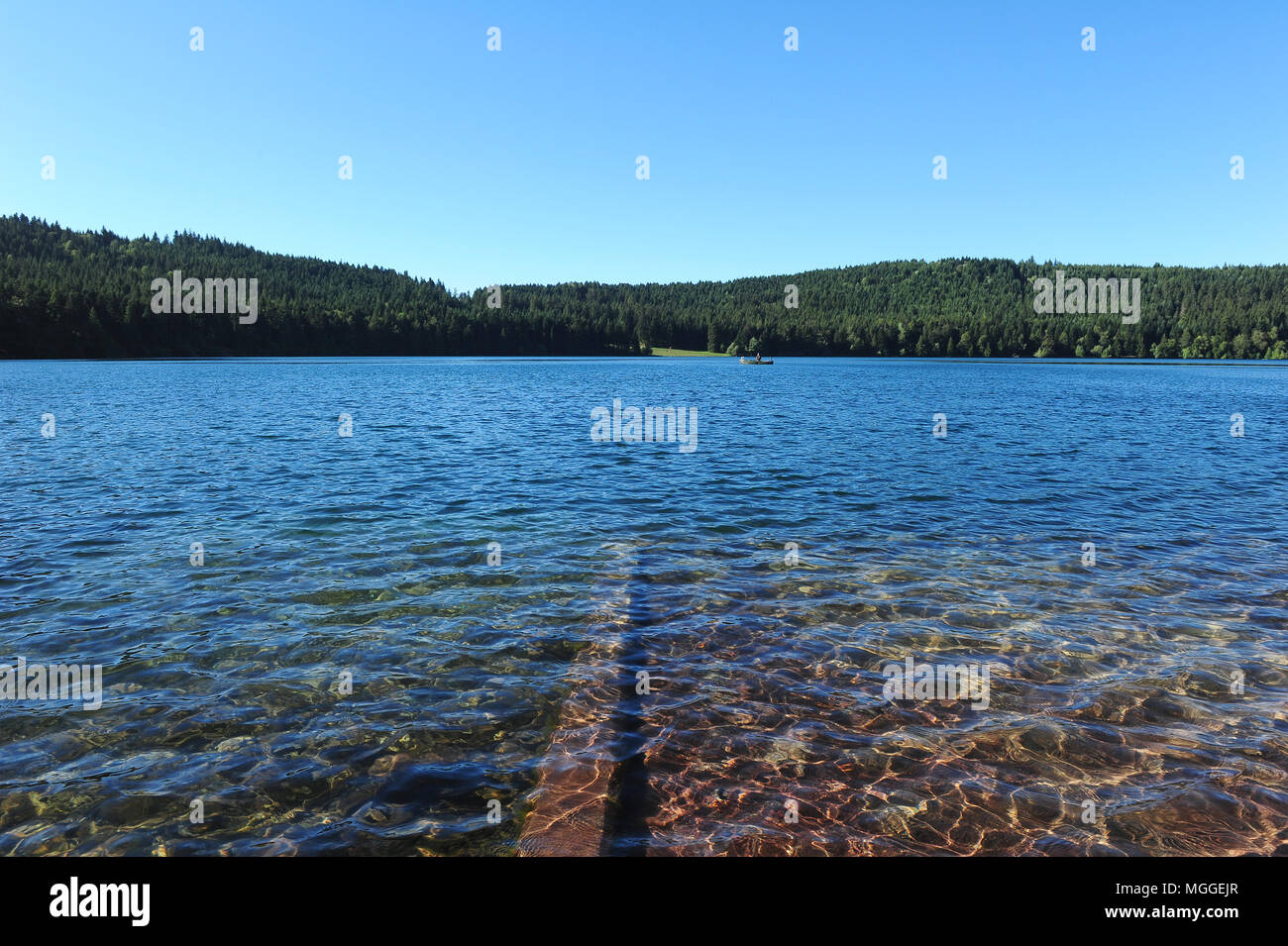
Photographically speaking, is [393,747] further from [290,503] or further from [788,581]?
[290,503]

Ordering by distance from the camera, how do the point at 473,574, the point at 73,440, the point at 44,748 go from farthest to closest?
the point at 73,440
the point at 473,574
the point at 44,748

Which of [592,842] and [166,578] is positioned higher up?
[166,578]

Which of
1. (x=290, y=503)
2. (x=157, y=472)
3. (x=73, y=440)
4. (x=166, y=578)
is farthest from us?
(x=73, y=440)

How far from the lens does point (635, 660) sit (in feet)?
40.6

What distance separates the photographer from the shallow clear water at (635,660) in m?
8.09

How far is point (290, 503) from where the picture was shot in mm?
24250

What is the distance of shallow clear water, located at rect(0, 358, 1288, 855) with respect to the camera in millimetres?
8086

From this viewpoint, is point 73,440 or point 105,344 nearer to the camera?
point 73,440

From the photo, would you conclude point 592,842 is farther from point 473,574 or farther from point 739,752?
point 473,574

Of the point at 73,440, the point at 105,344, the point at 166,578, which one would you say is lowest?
the point at 166,578
